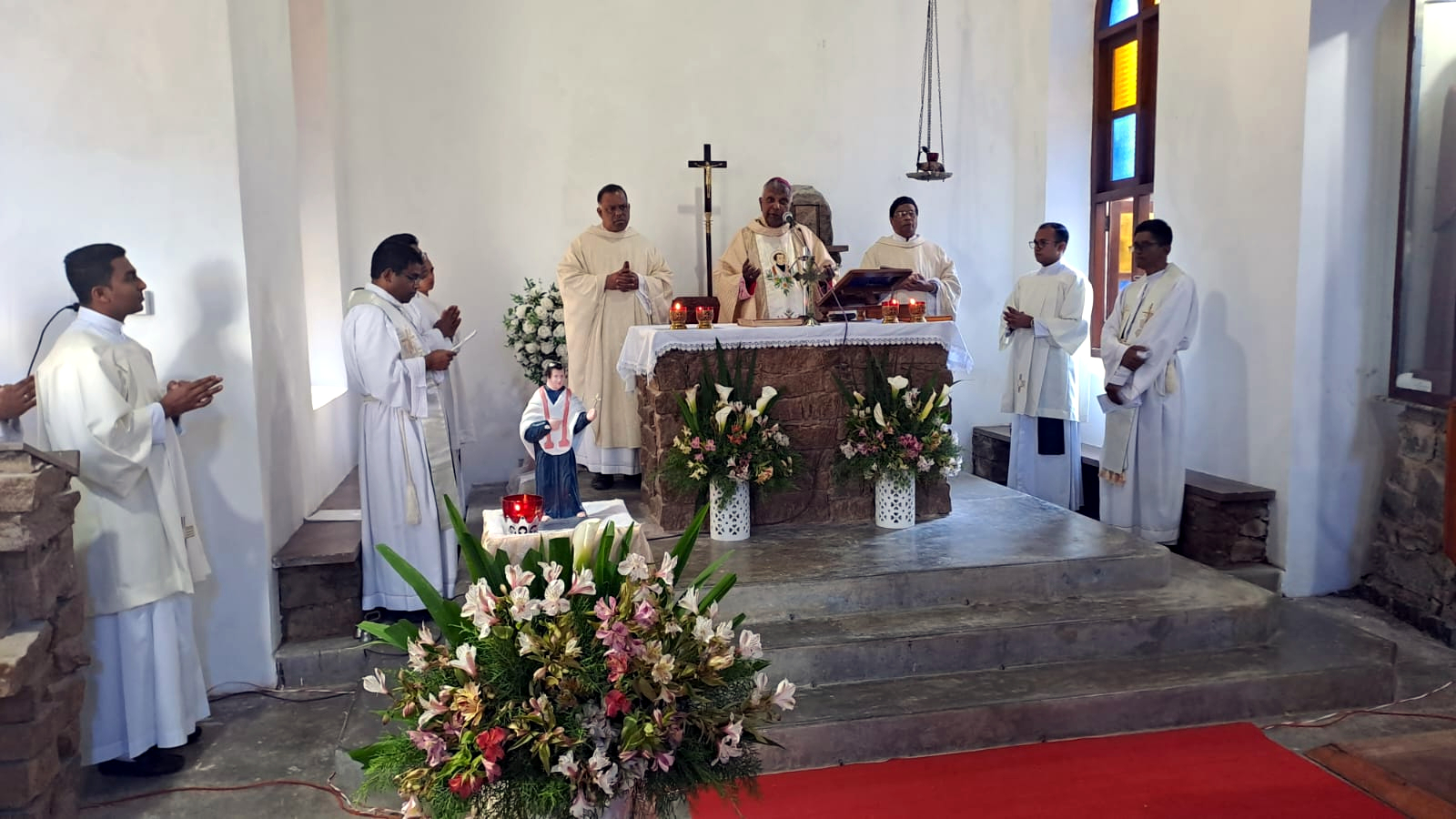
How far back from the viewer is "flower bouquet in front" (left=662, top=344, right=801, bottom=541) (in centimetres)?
521

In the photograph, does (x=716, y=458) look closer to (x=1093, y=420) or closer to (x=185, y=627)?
(x=185, y=627)

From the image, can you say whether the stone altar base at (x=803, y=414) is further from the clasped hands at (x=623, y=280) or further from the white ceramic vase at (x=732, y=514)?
the clasped hands at (x=623, y=280)

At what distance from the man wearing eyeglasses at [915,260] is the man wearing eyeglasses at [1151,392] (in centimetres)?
150

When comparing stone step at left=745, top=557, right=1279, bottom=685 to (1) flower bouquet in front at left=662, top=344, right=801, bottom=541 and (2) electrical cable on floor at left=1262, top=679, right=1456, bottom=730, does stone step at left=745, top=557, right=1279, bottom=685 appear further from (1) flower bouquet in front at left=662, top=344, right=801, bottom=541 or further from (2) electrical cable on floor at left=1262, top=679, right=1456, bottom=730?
(1) flower bouquet in front at left=662, top=344, right=801, bottom=541

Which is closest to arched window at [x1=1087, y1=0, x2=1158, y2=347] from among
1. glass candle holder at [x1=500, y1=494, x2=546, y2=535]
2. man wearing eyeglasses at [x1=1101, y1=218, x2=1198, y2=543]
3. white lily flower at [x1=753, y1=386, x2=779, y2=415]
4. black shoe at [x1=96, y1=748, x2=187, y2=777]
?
man wearing eyeglasses at [x1=1101, y1=218, x2=1198, y2=543]

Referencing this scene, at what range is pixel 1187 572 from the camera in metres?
5.38

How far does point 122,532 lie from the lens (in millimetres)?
4055

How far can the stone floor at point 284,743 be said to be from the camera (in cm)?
391

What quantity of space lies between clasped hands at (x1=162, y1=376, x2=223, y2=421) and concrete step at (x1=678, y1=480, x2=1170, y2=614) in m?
2.21

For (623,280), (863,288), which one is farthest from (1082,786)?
(623,280)

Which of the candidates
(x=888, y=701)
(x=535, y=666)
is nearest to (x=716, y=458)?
(x=888, y=701)

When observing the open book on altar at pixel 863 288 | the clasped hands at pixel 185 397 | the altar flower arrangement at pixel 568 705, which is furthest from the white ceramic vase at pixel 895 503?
the altar flower arrangement at pixel 568 705

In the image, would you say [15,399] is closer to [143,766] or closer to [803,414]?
[143,766]

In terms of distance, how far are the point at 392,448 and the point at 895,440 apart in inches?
102
